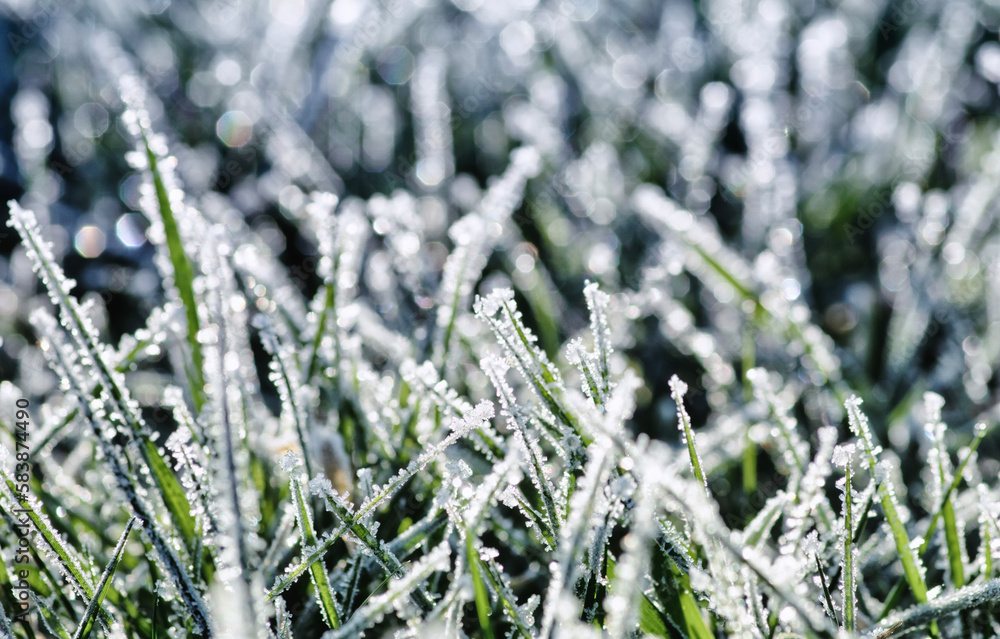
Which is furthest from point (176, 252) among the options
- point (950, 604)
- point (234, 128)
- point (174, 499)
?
point (234, 128)

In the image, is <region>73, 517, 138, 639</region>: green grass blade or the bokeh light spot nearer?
<region>73, 517, 138, 639</region>: green grass blade

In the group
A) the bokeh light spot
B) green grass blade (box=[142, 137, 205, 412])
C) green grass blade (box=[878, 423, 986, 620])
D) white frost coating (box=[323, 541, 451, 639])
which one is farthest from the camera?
the bokeh light spot

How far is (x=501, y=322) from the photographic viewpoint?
639 mm

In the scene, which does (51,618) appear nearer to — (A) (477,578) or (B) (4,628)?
(B) (4,628)

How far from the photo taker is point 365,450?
812 millimetres

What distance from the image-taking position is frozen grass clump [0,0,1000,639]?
0.60 metres

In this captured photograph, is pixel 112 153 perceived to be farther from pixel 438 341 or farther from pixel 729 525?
pixel 729 525

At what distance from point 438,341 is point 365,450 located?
0.15m

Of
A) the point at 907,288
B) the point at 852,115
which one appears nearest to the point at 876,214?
the point at 907,288

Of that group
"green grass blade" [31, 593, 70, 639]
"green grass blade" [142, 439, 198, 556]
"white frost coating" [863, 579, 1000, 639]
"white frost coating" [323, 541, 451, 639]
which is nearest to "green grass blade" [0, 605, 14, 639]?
"green grass blade" [31, 593, 70, 639]

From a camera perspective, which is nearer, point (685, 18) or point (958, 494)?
point (958, 494)

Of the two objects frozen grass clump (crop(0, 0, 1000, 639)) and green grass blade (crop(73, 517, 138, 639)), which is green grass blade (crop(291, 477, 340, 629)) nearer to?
frozen grass clump (crop(0, 0, 1000, 639))

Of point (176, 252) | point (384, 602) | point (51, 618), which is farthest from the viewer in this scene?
point (176, 252)

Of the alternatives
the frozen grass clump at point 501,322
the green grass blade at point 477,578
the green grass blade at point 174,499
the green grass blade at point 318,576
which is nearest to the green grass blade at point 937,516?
the frozen grass clump at point 501,322
